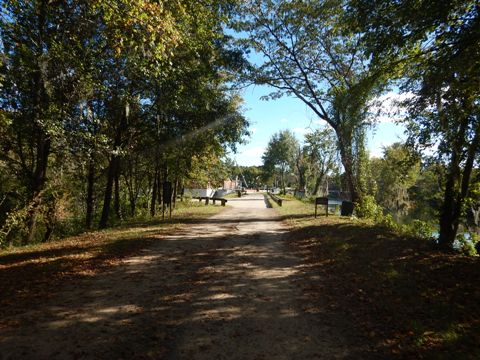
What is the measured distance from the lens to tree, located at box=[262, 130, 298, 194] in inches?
2837

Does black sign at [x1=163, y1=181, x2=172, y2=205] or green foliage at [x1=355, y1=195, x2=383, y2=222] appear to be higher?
black sign at [x1=163, y1=181, x2=172, y2=205]

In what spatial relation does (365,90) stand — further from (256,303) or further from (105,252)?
(105,252)

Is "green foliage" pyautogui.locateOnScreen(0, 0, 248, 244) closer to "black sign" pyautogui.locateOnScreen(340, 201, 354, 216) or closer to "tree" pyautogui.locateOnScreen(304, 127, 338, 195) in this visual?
"black sign" pyautogui.locateOnScreen(340, 201, 354, 216)

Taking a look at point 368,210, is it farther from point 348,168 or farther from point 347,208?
point 348,168

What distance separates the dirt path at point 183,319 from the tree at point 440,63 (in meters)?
5.13

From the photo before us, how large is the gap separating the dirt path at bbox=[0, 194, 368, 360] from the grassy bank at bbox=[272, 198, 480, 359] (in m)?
0.52

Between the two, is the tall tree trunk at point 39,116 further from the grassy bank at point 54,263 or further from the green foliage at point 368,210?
the green foliage at point 368,210

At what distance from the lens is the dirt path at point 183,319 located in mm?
4340

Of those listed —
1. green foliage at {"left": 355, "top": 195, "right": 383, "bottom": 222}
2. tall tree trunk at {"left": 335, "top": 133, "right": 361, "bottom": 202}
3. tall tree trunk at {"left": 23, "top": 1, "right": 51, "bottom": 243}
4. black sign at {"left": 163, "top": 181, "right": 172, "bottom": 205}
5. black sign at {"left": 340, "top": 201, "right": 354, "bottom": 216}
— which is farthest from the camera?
tall tree trunk at {"left": 335, "top": 133, "right": 361, "bottom": 202}

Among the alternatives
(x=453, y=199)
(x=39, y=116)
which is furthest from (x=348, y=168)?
(x=39, y=116)

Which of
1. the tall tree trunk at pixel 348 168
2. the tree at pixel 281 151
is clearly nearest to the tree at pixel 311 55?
the tall tree trunk at pixel 348 168

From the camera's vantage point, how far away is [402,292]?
649 cm

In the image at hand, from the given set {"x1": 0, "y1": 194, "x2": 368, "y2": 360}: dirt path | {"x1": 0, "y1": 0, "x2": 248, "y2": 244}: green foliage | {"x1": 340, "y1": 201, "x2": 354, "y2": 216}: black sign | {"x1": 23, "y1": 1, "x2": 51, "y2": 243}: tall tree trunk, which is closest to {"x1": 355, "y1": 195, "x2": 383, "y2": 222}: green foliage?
{"x1": 340, "y1": 201, "x2": 354, "y2": 216}: black sign

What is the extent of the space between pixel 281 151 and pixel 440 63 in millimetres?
65859
